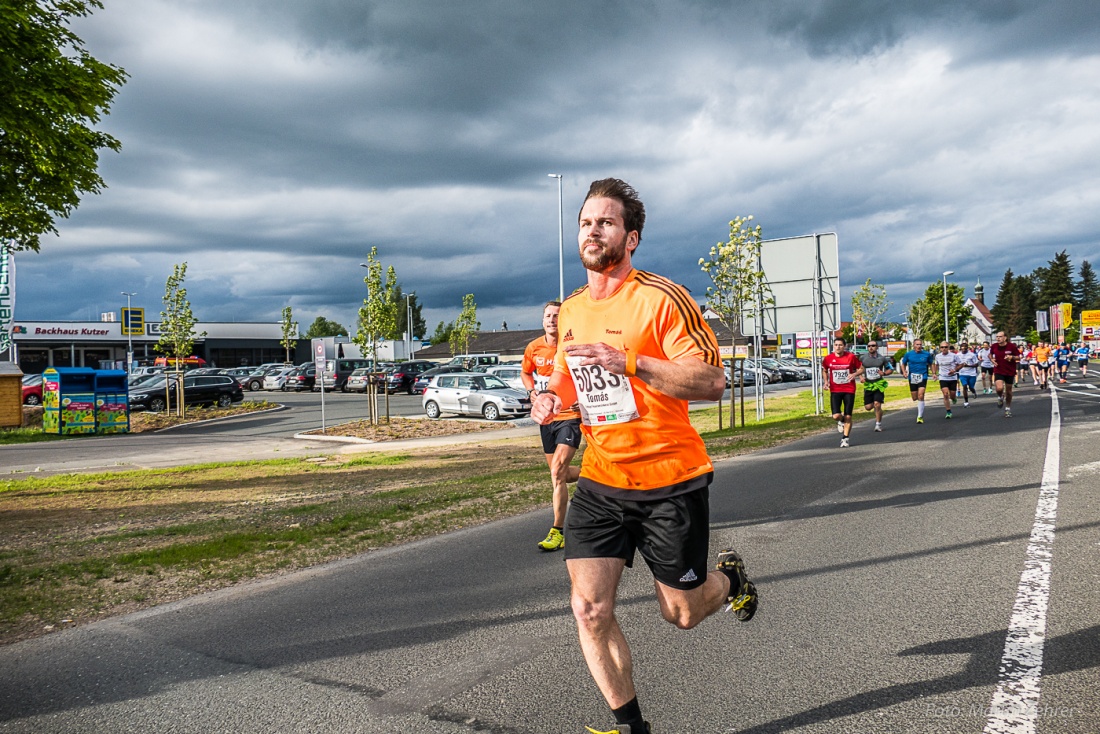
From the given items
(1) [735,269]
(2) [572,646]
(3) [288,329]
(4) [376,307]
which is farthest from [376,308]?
(3) [288,329]

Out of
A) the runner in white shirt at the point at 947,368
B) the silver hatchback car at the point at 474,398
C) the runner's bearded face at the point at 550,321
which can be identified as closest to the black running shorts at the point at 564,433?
the runner's bearded face at the point at 550,321

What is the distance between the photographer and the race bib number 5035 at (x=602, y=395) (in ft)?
9.91

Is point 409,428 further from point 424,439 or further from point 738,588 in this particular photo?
point 738,588

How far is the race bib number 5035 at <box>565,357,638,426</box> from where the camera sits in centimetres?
302

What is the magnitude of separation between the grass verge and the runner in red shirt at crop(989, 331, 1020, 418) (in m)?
Result: 7.14

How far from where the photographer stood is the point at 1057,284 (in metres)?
132

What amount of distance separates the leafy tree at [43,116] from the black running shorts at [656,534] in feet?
29.6

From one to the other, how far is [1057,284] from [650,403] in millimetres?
152655

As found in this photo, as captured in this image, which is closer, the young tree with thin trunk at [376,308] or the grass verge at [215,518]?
the grass verge at [215,518]

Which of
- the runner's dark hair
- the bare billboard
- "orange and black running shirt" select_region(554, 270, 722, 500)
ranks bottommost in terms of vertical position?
"orange and black running shirt" select_region(554, 270, 722, 500)

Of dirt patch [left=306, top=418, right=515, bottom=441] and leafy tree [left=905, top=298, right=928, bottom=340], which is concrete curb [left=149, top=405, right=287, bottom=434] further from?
leafy tree [left=905, top=298, right=928, bottom=340]

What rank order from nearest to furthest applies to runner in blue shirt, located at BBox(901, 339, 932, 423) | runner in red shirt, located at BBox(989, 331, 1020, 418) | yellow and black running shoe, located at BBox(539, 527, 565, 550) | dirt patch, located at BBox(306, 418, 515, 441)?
yellow and black running shoe, located at BBox(539, 527, 565, 550), runner in red shirt, located at BBox(989, 331, 1020, 418), runner in blue shirt, located at BBox(901, 339, 932, 423), dirt patch, located at BBox(306, 418, 515, 441)

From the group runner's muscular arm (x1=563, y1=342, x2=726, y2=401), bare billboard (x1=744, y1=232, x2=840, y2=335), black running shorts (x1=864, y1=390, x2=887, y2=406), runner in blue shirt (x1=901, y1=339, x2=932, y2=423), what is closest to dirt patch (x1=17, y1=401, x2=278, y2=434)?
bare billboard (x1=744, y1=232, x2=840, y2=335)

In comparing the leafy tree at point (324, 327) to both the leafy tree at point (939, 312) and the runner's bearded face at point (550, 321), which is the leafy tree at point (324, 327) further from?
the runner's bearded face at point (550, 321)
